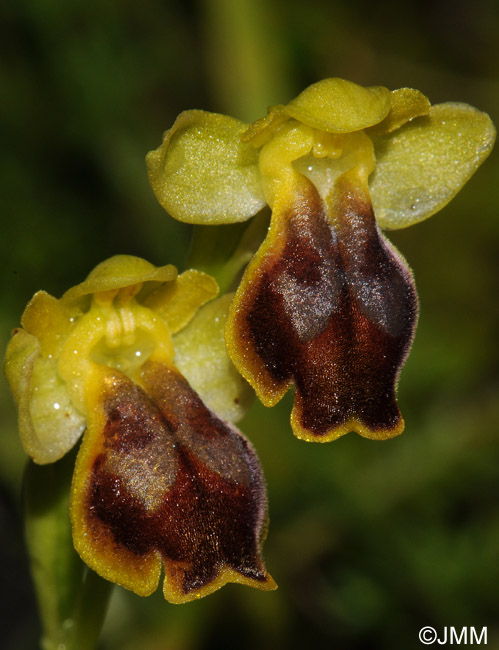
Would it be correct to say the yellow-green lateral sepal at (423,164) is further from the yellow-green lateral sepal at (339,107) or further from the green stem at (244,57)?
the green stem at (244,57)

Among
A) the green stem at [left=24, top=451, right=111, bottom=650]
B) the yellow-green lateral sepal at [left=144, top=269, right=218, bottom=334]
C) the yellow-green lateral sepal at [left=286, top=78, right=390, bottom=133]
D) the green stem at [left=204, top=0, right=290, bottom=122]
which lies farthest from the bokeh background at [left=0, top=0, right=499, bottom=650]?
the yellow-green lateral sepal at [left=286, top=78, right=390, bottom=133]

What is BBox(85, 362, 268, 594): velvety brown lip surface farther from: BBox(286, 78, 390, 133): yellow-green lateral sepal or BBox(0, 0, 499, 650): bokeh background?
BBox(0, 0, 499, 650): bokeh background

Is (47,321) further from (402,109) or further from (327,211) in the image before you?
(402,109)

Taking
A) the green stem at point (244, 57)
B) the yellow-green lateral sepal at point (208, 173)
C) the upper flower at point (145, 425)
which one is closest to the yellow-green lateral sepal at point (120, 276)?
the upper flower at point (145, 425)

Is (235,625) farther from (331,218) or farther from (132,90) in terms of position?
(132,90)

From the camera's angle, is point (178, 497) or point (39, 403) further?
point (39, 403)

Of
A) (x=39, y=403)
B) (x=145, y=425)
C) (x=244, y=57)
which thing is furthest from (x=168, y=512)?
(x=244, y=57)

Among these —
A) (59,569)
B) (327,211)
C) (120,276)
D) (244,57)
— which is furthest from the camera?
(244,57)
